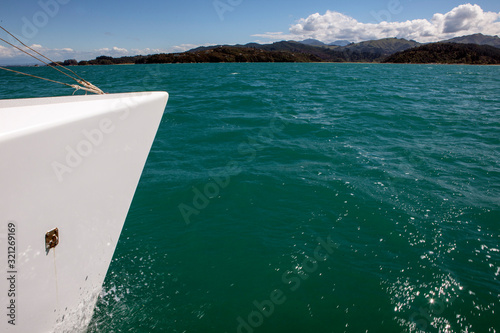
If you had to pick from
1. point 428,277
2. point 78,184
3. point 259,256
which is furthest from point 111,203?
point 428,277

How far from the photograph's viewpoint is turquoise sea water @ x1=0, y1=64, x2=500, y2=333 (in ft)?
11.5

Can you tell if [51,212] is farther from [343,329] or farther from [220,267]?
[343,329]

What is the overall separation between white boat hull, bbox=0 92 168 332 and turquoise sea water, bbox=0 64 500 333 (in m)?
0.94

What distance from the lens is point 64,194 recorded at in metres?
2.40

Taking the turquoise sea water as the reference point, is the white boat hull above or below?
above

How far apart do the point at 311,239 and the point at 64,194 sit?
3947 mm

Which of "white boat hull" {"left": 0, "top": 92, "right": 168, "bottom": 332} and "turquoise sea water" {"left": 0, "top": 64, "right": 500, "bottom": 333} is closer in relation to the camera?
"white boat hull" {"left": 0, "top": 92, "right": 168, "bottom": 332}

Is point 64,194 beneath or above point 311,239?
above

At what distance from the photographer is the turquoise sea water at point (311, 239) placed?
351 cm

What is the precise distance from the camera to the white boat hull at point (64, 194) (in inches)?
77.5

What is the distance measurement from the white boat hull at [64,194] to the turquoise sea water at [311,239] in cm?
94

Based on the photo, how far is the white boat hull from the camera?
6.46 feet

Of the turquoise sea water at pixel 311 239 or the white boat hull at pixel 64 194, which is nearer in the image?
the white boat hull at pixel 64 194

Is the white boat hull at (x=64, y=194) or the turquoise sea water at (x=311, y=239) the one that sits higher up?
the white boat hull at (x=64, y=194)
